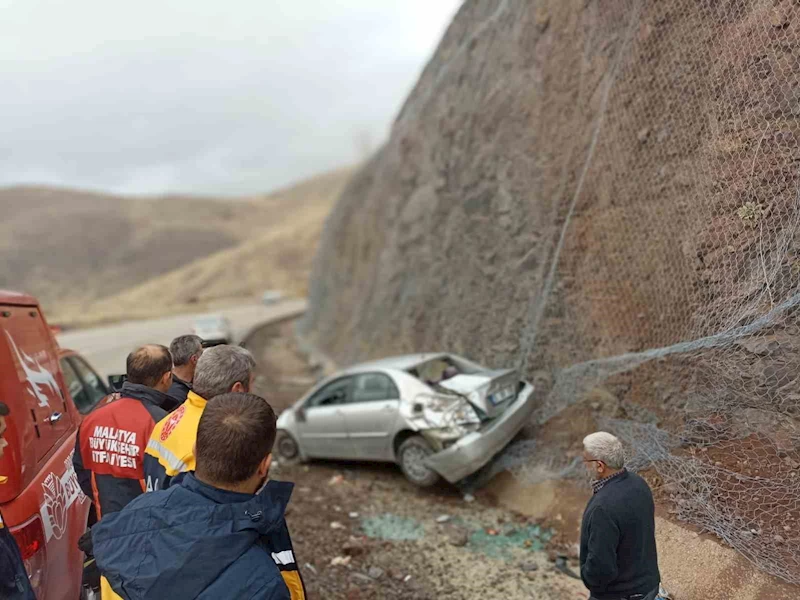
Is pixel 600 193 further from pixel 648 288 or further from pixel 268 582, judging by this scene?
pixel 268 582

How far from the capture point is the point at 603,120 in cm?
739

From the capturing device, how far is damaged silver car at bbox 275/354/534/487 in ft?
21.5

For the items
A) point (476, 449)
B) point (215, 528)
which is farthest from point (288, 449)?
point (215, 528)

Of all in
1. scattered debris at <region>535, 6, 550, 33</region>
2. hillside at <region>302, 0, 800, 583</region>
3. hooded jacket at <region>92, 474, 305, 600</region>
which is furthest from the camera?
scattered debris at <region>535, 6, 550, 33</region>

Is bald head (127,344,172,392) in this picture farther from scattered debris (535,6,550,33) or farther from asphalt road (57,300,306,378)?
asphalt road (57,300,306,378)

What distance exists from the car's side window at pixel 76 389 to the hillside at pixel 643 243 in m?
4.59

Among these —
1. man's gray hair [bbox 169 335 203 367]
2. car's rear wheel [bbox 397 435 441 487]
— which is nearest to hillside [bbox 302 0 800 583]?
car's rear wheel [bbox 397 435 441 487]

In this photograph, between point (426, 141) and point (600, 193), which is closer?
point (600, 193)

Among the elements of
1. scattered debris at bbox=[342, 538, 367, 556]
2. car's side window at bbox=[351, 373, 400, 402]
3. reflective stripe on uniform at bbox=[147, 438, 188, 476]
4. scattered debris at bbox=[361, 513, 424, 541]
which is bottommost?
scattered debris at bbox=[361, 513, 424, 541]

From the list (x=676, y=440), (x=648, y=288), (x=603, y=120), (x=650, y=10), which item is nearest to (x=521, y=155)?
(x=603, y=120)

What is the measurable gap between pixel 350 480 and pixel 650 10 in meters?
7.02

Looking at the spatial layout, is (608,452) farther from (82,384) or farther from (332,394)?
(332,394)

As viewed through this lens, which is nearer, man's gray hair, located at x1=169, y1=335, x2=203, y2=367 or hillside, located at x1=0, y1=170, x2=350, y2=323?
man's gray hair, located at x1=169, y1=335, x2=203, y2=367

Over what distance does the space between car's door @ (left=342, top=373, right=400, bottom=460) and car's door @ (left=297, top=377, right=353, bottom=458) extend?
13cm
